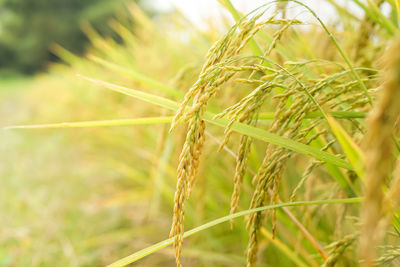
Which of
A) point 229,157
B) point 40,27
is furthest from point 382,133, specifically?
point 40,27

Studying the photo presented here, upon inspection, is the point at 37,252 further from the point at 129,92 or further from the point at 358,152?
the point at 358,152

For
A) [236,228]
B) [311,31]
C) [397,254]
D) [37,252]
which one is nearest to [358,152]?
[397,254]

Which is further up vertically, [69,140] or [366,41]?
[366,41]

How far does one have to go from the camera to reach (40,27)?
59.5 feet

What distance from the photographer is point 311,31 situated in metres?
1.73

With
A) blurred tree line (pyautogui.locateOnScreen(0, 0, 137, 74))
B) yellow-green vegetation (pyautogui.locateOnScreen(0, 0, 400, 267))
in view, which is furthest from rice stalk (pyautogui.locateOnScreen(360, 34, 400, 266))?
blurred tree line (pyautogui.locateOnScreen(0, 0, 137, 74))

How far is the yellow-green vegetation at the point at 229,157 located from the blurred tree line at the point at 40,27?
604 inches


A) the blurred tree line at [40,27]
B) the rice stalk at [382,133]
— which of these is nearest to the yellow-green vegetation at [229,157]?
the rice stalk at [382,133]

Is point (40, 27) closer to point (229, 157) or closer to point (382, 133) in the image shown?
point (229, 157)

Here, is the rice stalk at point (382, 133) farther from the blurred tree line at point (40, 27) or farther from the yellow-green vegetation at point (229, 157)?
the blurred tree line at point (40, 27)

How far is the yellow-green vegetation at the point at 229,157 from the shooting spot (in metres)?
0.53

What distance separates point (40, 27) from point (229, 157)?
63.8 feet

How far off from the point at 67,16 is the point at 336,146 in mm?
20160

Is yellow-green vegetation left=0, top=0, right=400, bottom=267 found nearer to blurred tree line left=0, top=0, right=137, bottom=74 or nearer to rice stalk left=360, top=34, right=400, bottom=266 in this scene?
rice stalk left=360, top=34, right=400, bottom=266
